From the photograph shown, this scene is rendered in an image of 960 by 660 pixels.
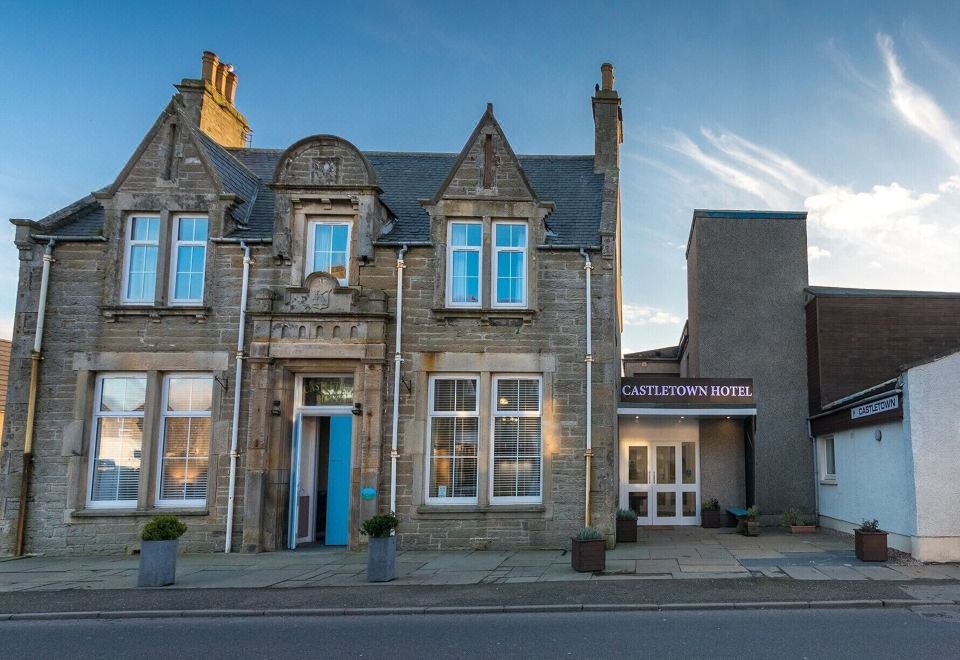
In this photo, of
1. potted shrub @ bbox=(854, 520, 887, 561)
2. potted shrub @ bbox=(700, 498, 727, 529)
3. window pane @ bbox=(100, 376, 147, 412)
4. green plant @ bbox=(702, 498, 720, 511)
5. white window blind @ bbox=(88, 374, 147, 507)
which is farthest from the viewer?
green plant @ bbox=(702, 498, 720, 511)

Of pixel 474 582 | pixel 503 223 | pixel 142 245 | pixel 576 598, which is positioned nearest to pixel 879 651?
pixel 576 598

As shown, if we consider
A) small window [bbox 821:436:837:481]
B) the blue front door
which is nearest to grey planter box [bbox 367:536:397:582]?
the blue front door

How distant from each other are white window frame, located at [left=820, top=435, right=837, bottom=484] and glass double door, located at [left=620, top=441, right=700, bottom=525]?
10.6 feet

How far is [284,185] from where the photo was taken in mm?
15914

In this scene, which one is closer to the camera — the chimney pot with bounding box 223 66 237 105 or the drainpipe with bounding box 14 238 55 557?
the drainpipe with bounding box 14 238 55 557

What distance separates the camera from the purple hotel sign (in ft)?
60.4

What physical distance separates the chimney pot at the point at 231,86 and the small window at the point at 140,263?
23.0 feet

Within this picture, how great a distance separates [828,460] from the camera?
1922 cm

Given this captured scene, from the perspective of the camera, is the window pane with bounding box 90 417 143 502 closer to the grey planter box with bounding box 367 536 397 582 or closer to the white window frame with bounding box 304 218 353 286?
the white window frame with bounding box 304 218 353 286

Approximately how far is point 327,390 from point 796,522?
12.2m

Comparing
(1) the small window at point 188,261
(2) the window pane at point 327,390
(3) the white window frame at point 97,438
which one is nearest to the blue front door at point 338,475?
(2) the window pane at point 327,390

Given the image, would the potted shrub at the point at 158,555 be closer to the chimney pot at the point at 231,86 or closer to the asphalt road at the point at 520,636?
the asphalt road at the point at 520,636

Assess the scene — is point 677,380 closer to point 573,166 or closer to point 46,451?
point 573,166

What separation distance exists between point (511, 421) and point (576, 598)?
562cm
